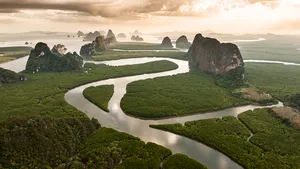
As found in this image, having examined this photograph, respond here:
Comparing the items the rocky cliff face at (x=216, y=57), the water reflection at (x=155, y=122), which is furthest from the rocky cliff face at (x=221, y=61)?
the water reflection at (x=155, y=122)

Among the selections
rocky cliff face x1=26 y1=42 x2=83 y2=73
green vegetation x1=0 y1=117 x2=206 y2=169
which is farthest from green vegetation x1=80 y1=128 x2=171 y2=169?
rocky cliff face x1=26 y1=42 x2=83 y2=73

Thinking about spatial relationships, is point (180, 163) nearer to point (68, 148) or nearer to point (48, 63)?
point (68, 148)

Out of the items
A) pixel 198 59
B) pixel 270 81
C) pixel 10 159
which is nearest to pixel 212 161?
pixel 10 159

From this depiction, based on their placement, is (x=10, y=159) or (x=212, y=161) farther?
(x=212, y=161)

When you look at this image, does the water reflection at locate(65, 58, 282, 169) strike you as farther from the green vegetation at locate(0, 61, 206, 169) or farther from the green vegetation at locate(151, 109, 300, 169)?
the green vegetation at locate(0, 61, 206, 169)

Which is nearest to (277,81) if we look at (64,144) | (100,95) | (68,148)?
(100,95)

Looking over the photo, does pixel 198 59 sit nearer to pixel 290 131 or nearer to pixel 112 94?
pixel 112 94

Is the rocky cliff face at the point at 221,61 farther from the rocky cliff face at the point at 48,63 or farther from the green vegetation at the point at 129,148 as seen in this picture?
the rocky cliff face at the point at 48,63
